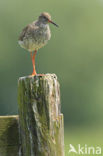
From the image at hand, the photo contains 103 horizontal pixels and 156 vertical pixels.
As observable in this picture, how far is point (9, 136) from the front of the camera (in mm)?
5105

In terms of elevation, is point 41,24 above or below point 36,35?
above

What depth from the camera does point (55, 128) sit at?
204 inches

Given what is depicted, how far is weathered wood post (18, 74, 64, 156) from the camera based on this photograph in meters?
5.11

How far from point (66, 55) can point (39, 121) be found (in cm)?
7320

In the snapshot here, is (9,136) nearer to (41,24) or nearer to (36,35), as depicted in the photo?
(36,35)

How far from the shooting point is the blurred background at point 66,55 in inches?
2785

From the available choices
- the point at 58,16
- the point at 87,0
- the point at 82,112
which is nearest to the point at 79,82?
the point at 82,112

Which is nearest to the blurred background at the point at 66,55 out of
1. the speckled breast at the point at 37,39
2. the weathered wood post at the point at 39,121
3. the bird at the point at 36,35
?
the bird at the point at 36,35

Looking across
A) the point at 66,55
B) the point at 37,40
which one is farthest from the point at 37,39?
the point at 66,55

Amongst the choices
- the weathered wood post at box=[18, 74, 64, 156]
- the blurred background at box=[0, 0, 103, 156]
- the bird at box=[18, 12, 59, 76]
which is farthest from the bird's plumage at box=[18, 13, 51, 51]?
the blurred background at box=[0, 0, 103, 156]

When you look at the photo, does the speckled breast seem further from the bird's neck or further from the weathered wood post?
the weathered wood post

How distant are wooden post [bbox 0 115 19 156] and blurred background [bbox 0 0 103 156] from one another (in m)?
58.0

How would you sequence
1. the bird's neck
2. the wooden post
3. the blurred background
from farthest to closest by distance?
the blurred background < the bird's neck < the wooden post

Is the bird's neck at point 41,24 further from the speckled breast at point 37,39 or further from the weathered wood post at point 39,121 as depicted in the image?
the weathered wood post at point 39,121
